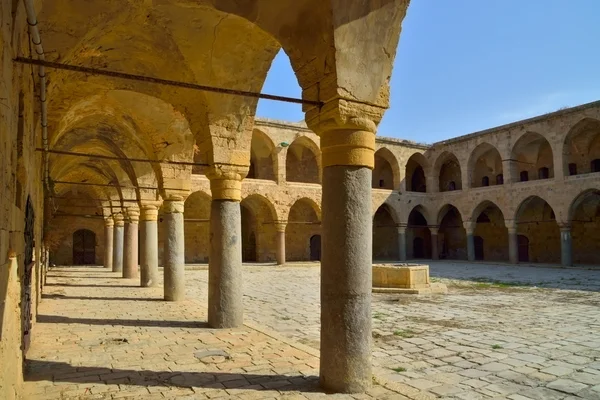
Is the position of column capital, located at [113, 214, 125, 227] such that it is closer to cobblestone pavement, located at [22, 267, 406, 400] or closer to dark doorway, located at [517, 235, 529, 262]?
cobblestone pavement, located at [22, 267, 406, 400]

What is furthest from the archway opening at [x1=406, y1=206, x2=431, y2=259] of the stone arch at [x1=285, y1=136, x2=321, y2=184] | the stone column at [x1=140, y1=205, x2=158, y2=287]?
the stone column at [x1=140, y1=205, x2=158, y2=287]

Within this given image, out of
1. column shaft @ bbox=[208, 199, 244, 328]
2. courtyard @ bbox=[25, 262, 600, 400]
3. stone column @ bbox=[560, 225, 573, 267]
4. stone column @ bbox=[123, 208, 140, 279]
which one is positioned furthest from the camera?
stone column @ bbox=[560, 225, 573, 267]

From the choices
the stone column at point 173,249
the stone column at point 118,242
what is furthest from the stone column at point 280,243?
the stone column at point 173,249

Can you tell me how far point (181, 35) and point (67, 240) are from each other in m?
25.2

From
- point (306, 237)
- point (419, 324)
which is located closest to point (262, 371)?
point (419, 324)

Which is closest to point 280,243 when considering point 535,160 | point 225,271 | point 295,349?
point 535,160

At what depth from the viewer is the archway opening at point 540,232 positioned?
90.3 feet

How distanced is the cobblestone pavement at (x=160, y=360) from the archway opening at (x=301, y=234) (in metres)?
20.8

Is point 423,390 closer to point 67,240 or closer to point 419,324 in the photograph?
point 419,324

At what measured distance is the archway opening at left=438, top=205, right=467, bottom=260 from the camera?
32.6 m

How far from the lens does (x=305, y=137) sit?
26094 millimetres

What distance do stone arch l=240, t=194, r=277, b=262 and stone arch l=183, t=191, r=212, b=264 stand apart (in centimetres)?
240

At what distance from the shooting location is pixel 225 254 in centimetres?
759

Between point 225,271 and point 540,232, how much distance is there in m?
26.4
